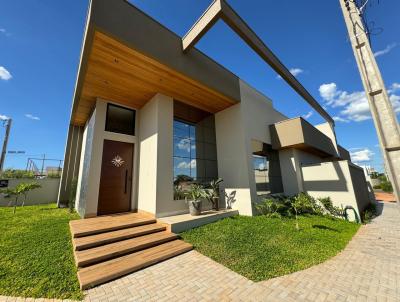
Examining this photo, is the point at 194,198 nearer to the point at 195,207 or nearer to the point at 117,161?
the point at 195,207

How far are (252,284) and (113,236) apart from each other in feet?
9.59

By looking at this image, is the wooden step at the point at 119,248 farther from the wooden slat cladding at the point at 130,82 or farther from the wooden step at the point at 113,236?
the wooden slat cladding at the point at 130,82

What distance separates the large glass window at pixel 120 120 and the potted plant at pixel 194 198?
3.23 metres

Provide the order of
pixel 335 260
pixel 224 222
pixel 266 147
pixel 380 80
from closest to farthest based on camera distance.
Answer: pixel 380 80 → pixel 335 260 → pixel 224 222 → pixel 266 147

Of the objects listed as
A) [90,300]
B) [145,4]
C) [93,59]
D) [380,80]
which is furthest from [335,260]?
[145,4]

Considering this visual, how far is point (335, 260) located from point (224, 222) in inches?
104

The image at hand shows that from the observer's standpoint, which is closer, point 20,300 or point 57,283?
point 20,300

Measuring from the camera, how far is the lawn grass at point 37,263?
89.5 inches

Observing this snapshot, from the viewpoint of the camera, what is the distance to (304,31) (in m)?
6.01

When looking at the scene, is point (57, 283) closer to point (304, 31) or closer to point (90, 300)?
point (90, 300)

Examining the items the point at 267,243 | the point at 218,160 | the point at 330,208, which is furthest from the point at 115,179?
the point at 330,208

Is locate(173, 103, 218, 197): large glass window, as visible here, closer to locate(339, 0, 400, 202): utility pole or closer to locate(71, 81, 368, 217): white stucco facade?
locate(71, 81, 368, 217): white stucco facade

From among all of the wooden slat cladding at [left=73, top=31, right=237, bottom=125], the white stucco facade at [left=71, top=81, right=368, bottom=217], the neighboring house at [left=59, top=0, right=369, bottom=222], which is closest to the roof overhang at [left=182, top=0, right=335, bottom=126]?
the neighboring house at [left=59, top=0, right=369, bottom=222]

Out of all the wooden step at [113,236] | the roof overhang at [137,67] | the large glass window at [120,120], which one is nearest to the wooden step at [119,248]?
the wooden step at [113,236]
